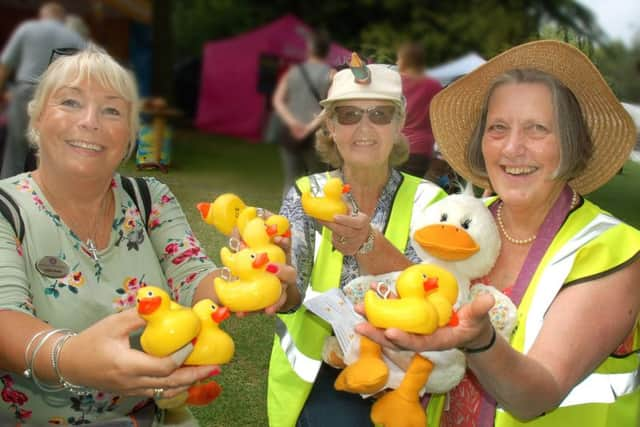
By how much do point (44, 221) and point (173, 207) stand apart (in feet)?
1.01

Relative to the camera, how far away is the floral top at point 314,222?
1.79 metres

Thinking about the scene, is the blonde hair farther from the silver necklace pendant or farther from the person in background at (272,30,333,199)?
the person in background at (272,30,333,199)

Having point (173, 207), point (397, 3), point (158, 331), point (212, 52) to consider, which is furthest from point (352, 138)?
point (212, 52)

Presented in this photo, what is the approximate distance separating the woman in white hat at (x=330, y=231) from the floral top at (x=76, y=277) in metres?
0.32

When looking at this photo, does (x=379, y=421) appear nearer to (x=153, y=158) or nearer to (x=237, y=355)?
(x=237, y=355)

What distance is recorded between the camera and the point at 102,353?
1.14 m

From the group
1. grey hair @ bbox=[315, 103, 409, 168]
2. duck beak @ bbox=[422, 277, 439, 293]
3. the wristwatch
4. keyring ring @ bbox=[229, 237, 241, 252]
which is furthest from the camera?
grey hair @ bbox=[315, 103, 409, 168]

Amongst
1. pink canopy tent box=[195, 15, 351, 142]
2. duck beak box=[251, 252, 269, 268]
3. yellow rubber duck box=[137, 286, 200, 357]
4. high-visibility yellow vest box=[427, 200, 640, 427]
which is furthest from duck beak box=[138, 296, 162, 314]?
pink canopy tent box=[195, 15, 351, 142]

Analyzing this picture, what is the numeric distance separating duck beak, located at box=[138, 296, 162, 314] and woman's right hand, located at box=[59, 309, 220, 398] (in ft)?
0.08

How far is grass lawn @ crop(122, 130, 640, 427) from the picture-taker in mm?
1781

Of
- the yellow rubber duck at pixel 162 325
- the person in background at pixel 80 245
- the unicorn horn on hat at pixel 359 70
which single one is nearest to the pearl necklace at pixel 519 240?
the unicorn horn on hat at pixel 359 70

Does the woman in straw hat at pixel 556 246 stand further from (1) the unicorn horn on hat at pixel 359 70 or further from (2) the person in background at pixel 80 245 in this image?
(2) the person in background at pixel 80 245

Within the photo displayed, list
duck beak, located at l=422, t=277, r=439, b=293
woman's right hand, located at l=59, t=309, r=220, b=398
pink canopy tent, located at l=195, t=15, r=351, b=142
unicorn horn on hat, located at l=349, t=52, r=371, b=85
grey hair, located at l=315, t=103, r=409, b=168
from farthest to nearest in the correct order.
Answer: pink canopy tent, located at l=195, t=15, r=351, b=142 → grey hair, located at l=315, t=103, r=409, b=168 → unicorn horn on hat, located at l=349, t=52, r=371, b=85 → duck beak, located at l=422, t=277, r=439, b=293 → woman's right hand, located at l=59, t=309, r=220, b=398

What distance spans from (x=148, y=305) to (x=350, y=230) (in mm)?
534
